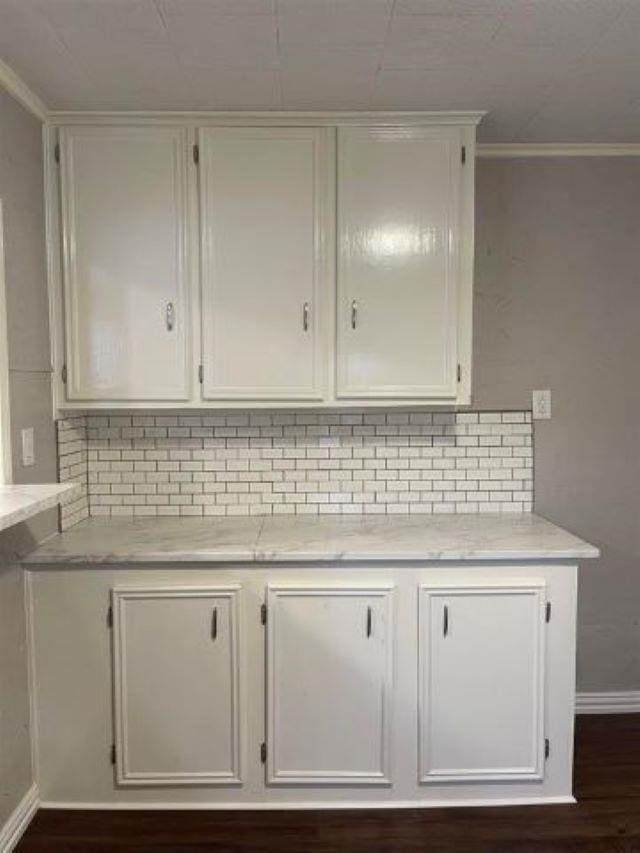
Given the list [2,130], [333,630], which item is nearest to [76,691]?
[333,630]

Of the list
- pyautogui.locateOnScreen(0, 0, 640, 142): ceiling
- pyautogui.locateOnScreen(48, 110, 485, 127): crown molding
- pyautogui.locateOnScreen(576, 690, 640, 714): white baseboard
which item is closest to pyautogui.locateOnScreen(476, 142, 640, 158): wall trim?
pyautogui.locateOnScreen(0, 0, 640, 142): ceiling

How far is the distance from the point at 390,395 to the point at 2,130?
1497 millimetres

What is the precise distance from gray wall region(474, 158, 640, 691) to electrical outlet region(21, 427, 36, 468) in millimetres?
1680

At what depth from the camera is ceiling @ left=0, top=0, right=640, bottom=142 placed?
156 cm

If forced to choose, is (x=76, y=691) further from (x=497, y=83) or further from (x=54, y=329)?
(x=497, y=83)

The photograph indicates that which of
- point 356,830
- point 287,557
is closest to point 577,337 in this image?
point 287,557

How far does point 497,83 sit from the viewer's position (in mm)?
1935

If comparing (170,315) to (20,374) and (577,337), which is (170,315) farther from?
(577,337)

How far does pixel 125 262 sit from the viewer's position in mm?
2172

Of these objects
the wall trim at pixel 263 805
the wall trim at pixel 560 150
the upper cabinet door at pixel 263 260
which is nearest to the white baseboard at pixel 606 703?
the wall trim at pixel 263 805

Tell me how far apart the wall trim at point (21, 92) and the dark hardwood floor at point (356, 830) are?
2312 millimetres

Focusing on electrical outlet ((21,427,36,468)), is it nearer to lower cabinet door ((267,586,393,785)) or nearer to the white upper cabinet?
the white upper cabinet

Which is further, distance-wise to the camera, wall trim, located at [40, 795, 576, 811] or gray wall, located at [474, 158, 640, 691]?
gray wall, located at [474, 158, 640, 691]

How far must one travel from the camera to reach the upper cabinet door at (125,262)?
7.05ft
